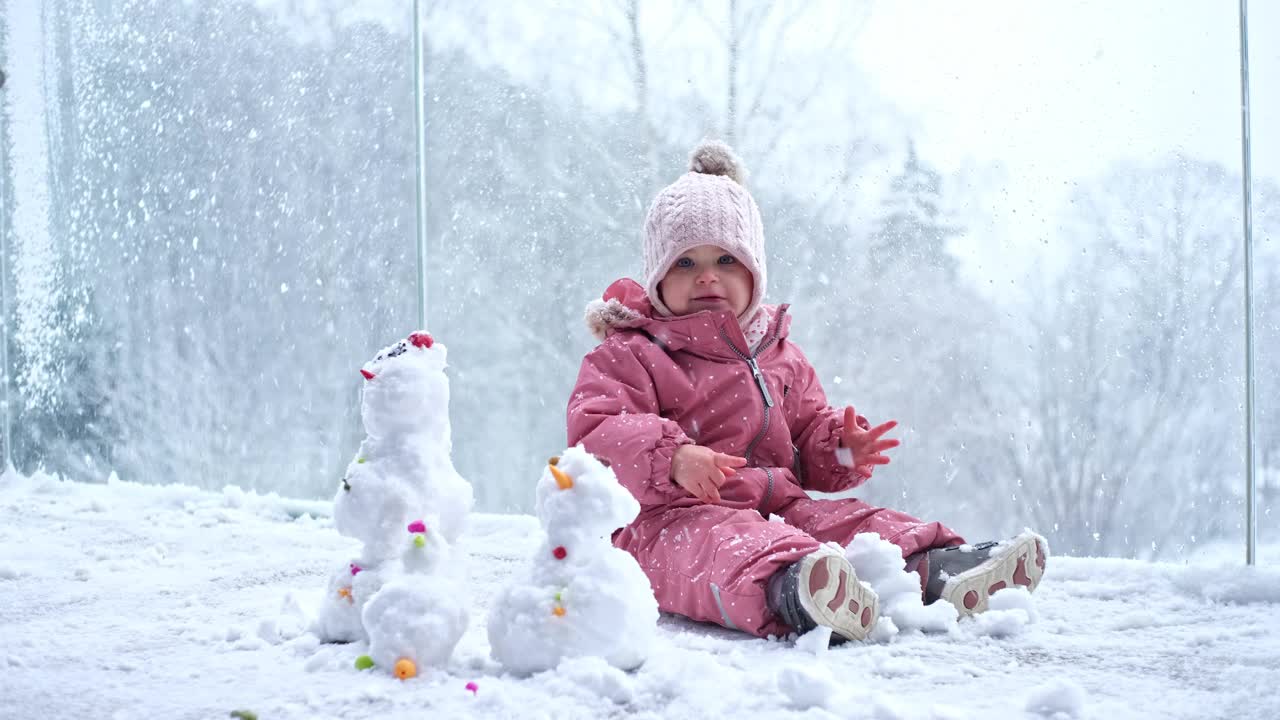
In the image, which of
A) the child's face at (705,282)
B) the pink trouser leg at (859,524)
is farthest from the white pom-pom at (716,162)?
the pink trouser leg at (859,524)

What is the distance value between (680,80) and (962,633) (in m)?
1.46

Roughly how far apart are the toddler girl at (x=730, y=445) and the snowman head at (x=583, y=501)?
0.10 metres

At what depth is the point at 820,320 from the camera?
2.24 metres

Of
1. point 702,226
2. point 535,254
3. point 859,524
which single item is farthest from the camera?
point 535,254

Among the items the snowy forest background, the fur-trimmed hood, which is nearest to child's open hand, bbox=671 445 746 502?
the fur-trimmed hood

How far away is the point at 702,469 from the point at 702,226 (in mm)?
420

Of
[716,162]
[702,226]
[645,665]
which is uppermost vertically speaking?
[716,162]

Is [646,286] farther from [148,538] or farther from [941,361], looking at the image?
[148,538]

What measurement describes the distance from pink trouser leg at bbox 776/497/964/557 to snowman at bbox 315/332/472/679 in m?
0.52

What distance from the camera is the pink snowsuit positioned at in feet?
4.02

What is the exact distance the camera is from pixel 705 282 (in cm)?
154

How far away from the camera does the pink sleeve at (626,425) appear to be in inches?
51.2

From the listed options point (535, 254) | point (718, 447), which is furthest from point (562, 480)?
point (535, 254)

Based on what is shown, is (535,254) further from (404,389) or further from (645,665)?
(645,665)
